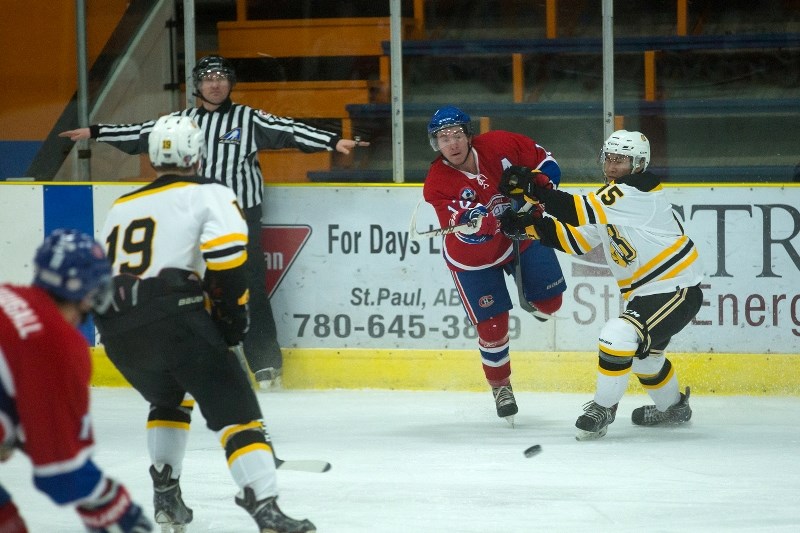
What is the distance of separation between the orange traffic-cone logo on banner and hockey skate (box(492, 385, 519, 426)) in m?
1.25

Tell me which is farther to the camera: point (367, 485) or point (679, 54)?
point (679, 54)

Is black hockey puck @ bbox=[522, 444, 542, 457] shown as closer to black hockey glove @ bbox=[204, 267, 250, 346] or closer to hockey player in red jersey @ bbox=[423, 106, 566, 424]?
hockey player in red jersey @ bbox=[423, 106, 566, 424]

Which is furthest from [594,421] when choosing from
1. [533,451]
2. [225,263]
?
[225,263]

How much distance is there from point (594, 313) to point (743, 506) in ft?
6.12

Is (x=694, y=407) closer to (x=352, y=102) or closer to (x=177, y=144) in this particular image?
(x=352, y=102)

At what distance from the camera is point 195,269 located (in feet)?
9.41

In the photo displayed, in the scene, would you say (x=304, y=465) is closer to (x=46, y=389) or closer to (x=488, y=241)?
(x=488, y=241)

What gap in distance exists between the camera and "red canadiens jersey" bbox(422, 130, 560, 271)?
4441 millimetres

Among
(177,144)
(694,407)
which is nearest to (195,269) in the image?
(177,144)

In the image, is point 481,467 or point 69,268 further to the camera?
point 481,467

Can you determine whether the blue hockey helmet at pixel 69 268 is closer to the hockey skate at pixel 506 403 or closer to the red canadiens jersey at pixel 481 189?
the red canadiens jersey at pixel 481 189

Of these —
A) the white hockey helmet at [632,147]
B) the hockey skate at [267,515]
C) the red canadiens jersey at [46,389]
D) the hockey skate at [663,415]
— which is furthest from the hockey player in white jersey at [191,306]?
the hockey skate at [663,415]

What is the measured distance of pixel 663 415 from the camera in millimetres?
4457

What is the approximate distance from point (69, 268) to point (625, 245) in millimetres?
2579
